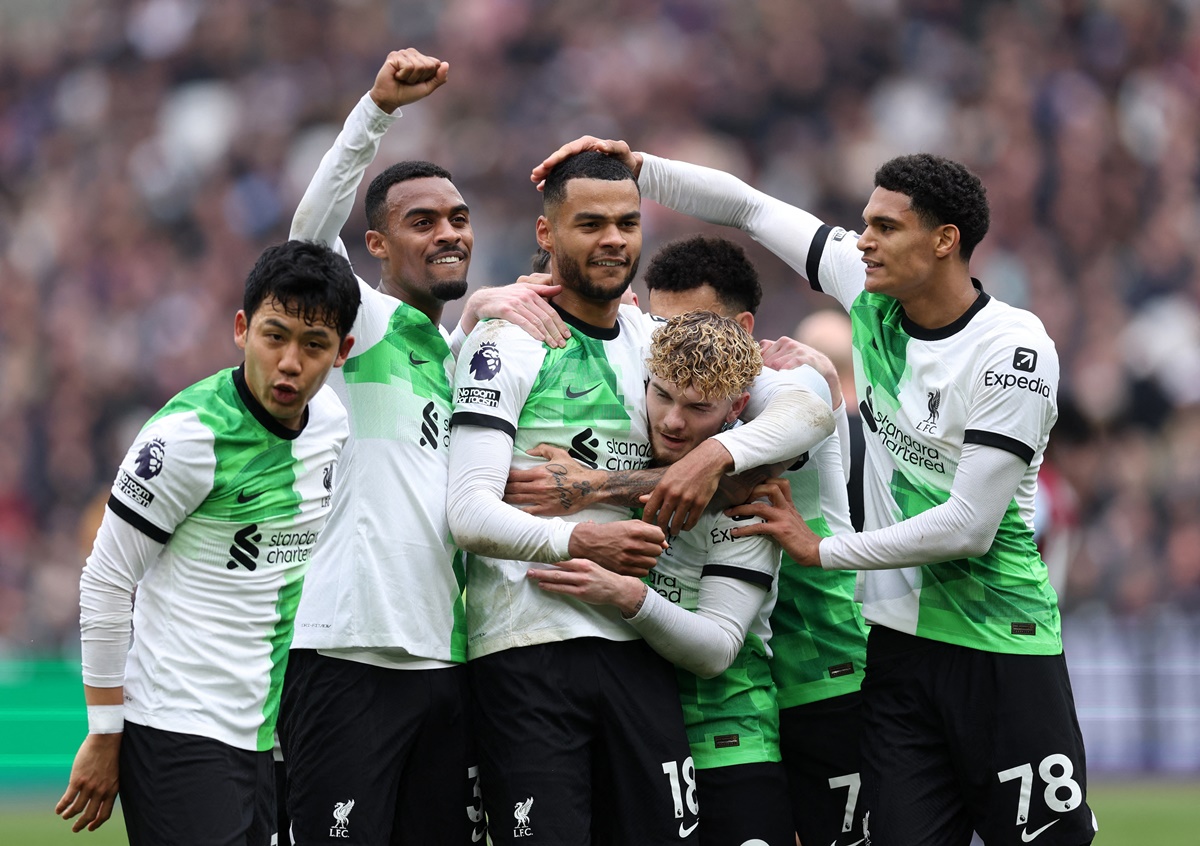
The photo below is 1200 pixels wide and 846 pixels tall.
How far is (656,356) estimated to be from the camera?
16.7 ft

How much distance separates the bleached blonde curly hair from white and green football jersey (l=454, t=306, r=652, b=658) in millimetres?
205

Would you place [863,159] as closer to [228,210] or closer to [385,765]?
[228,210]

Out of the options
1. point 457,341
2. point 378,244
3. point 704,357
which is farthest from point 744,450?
point 378,244

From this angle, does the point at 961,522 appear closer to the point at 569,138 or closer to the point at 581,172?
the point at 581,172

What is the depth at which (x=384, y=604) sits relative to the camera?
5.09m

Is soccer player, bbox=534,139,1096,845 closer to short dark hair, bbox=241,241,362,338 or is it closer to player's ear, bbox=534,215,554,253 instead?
player's ear, bbox=534,215,554,253

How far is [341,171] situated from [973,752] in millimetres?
2833

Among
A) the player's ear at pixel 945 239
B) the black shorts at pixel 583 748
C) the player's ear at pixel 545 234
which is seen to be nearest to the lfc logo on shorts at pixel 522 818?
the black shorts at pixel 583 748

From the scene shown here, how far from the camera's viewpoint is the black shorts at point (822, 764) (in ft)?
18.0

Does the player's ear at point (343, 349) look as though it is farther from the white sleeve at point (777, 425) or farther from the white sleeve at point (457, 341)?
the white sleeve at point (777, 425)

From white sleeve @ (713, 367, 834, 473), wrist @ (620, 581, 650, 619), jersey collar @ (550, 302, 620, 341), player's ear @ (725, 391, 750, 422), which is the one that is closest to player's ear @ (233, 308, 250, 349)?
jersey collar @ (550, 302, 620, 341)

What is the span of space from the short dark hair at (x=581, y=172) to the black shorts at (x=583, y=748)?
150 centimetres

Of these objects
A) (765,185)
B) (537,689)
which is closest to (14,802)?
(537,689)

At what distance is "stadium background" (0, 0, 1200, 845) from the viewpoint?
44.2 ft
